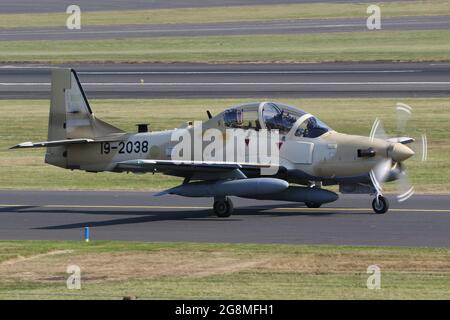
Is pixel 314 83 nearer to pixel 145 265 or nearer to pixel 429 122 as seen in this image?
pixel 429 122

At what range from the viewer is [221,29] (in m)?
76.5

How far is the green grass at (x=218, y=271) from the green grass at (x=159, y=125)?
8.73 m

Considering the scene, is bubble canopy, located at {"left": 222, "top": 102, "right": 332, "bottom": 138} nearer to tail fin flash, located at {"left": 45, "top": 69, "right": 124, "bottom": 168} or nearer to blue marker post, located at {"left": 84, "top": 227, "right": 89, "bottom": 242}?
tail fin flash, located at {"left": 45, "top": 69, "right": 124, "bottom": 168}

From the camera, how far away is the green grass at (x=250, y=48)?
194ft

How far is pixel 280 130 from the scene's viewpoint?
2469 centimetres

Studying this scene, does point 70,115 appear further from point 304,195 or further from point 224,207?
point 304,195

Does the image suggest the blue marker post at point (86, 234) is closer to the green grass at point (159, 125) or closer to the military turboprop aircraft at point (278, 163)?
the military turboprop aircraft at point (278, 163)

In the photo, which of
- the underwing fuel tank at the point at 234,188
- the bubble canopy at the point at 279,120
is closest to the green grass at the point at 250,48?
the bubble canopy at the point at 279,120

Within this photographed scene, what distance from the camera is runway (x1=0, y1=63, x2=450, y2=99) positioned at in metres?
46.3

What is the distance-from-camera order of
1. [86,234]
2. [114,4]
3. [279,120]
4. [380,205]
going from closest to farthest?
[86,234]
[380,205]
[279,120]
[114,4]

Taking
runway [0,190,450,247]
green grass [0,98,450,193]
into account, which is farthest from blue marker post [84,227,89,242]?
green grass [0,98,450,193]

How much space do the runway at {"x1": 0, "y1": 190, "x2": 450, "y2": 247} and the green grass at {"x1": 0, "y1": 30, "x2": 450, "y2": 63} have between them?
31.3 meters

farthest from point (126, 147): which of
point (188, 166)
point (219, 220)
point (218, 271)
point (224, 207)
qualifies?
point (218, 271)

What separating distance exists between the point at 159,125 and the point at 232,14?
49139 millimetres
